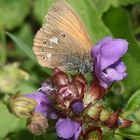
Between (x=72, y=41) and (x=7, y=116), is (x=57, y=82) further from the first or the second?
(x=7, y=116)

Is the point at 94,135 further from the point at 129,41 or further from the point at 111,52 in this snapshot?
the point at 129,41

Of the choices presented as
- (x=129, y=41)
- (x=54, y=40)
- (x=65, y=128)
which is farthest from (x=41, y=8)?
(x=65, y=128)

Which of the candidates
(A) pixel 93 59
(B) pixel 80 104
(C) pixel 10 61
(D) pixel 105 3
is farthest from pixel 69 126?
(C) pixel 10 61

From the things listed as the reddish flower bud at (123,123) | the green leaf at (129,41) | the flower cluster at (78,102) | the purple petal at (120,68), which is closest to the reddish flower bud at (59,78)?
the flower cluster at (78,102)

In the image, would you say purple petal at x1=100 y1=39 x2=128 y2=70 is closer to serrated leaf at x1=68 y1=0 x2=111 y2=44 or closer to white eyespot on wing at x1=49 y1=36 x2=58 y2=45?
white eyespot on wing at x1=49 y1=36 x2=58 y2=45

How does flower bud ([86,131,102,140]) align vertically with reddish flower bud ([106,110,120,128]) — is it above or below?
below

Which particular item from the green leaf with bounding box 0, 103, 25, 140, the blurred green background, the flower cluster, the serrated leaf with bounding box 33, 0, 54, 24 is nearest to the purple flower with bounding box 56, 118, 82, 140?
the flower cluster

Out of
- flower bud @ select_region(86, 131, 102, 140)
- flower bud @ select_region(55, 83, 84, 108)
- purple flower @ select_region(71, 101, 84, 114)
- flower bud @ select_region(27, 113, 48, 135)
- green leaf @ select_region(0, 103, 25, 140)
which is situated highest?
flower bud @ select_region(55, 83, 84, 108)

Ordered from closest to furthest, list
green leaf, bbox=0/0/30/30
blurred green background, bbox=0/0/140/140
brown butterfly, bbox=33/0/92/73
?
brown butterfly, bbox=33/0/92/73 → blurred green background, bbox=0/0/140/140 → green leaf, bbox=0/0/30/30

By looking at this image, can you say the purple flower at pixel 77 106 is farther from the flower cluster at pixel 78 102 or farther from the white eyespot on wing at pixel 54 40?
the white eyespot on wing at pixel 54 40
